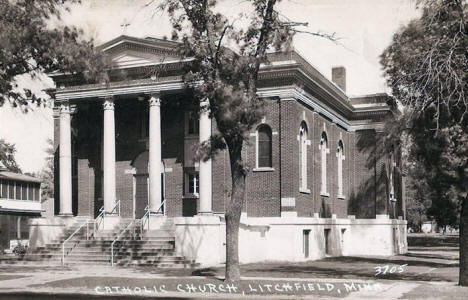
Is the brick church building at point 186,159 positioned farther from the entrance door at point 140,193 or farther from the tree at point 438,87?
the tree at point 438,87

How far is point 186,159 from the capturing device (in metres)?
31.8

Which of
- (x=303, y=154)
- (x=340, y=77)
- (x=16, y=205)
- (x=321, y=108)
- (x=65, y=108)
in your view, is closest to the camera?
(x=65, y=108)

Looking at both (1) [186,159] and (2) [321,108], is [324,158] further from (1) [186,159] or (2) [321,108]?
(1) [186,159]

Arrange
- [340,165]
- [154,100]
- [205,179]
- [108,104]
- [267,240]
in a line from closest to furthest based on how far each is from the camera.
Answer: [205,179] < [267,240] < [154,100] < [108,104] < [340,165]

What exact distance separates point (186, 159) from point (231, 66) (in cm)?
1368

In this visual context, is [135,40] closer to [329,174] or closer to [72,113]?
[72,113]

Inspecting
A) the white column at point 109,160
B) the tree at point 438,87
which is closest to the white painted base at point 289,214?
the tree at point 438,87

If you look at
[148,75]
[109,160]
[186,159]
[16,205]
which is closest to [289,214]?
[186,159]

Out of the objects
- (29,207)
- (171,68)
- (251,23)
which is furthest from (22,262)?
(29,207)

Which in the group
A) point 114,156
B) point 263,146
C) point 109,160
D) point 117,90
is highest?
point 117,90

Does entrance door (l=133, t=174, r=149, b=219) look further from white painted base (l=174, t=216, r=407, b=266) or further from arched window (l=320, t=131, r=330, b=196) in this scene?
arched window (l=320, t=131, r=330, b=196)

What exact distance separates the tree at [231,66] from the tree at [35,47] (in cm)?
309

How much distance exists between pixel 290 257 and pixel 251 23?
1352 centimetres

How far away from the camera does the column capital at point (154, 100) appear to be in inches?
1173
